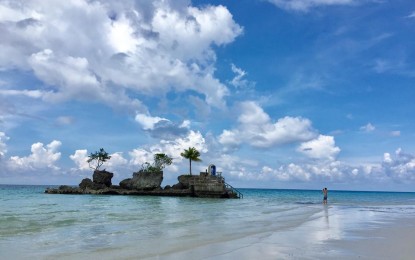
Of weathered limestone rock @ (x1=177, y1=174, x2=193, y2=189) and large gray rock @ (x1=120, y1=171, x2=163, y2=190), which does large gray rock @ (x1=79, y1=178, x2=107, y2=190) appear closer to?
large gray rock @ (x1=120, y1=171, x2=163, y2=190)

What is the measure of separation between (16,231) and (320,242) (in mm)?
15630

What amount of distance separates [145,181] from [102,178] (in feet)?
43.9

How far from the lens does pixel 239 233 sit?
64.3ft

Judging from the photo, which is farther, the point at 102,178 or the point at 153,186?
the point at 102,178

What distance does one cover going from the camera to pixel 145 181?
84.1 meters

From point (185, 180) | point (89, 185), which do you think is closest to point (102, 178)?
point (89, 185)

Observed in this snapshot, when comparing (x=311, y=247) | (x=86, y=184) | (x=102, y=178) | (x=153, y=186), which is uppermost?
(x=102, y=178)

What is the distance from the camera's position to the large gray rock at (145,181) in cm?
8294

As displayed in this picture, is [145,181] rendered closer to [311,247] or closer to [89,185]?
[89,185]

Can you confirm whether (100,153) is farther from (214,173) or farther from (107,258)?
(107,258)

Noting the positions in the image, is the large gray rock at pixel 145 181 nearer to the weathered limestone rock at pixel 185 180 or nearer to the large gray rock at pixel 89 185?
the weathered limestone rock at pixel 185 180

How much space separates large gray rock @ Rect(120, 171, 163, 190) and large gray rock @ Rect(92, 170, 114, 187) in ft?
23.7

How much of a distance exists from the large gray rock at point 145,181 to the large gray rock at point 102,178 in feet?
23.7

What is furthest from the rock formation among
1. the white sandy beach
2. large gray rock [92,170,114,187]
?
the white sandy beach
